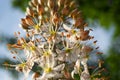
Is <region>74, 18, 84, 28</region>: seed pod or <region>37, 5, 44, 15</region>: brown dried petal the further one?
Answer: <region>37, 5, 44, 15</region>: brown dried petal

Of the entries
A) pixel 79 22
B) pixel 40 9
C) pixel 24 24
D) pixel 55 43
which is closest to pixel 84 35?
pixel 79 22

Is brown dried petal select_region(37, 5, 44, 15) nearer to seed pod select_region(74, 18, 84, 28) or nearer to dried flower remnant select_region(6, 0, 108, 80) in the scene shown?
dried flower remnant select_region(6, 0, 108, 80)

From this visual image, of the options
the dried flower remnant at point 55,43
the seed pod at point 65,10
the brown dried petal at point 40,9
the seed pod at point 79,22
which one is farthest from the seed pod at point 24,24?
the seed pod at point 79,22

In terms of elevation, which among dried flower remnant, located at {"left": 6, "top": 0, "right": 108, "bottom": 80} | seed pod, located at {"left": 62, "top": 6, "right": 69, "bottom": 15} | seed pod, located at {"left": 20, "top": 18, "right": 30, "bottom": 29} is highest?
seed pod, located at {"left": 62, "top": 6, "right": 69, "bottom": 15}

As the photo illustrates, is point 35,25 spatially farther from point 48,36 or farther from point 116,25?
point 116,25

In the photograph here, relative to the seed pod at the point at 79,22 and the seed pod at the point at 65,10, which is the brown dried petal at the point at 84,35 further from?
the seed pod at the point at 65,10

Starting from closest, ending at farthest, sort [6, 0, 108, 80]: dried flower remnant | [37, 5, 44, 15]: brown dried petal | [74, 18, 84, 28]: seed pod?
[6, 0, 108, 80]: dried flower remnant → [74, 18, 84, 28]: seed pod → [37, 5, 44, 15]: brown dried petal

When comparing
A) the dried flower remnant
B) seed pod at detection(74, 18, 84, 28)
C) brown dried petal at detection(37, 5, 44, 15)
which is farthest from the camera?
brown dried petal at detection(37, 5, 44, 15)

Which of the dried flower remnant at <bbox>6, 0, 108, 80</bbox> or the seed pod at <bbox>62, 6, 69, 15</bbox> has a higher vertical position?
the seed pod at <bbox>62, 6, 69, 15</bbox>

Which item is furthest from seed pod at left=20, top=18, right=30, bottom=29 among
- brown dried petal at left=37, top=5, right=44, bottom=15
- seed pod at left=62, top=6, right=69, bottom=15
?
seed pod at left=62, top=6, right=69, bottom=15

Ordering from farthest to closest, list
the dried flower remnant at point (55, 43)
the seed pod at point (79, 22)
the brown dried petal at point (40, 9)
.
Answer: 1. the brown dried petal at point (40, 9)
2. the seed pod at point (79, 22)
3. the dried flower remnant at point (55, 43)
